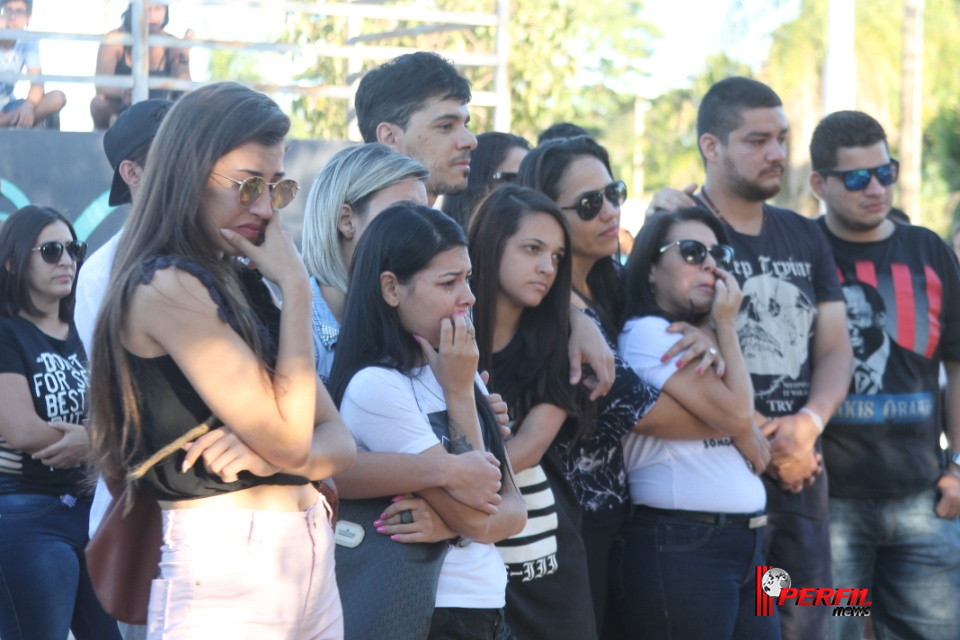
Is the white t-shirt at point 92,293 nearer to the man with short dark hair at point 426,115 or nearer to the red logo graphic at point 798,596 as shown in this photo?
the man with short dark hair at point 426,115

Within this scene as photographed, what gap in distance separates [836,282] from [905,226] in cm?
59

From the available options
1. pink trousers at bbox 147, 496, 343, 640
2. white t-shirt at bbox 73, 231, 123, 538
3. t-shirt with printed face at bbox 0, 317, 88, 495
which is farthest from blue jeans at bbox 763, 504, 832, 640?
t-shirt with printed face at bbox 0, 317, 88, 495

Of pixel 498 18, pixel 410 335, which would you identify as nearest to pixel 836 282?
pixel 410 335

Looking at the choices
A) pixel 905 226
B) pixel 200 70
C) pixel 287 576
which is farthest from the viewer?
pixel 200 70

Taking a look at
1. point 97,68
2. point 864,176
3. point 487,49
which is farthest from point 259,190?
point 487,49

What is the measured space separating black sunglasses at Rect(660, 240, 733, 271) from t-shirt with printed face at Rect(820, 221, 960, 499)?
3.30 ft

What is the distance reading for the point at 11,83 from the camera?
24.3 ft

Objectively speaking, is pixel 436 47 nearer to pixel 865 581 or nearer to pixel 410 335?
pixel 865 581

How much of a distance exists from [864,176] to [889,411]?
1.03 m

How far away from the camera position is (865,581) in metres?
4.89

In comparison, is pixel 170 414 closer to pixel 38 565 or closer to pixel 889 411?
pixel 38 565

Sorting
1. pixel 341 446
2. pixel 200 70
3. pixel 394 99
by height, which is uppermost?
pixel 200 70

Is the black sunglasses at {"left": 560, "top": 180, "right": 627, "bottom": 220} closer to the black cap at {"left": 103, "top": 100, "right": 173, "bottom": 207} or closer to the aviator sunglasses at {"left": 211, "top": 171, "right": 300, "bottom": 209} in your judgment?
the black cap at {"left": 103, "top": 100, "right": 173, "bottom": 207}

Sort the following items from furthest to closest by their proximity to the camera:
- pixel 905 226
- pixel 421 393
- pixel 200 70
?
pixel 200 70, pixel 905 226, pixel 421 393
